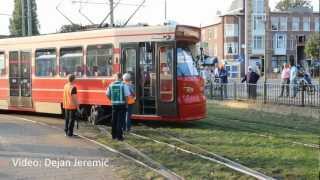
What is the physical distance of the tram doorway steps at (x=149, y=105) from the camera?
17.4 m

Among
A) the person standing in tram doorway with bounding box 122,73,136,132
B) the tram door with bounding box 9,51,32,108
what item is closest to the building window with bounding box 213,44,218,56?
the tram door with bounding box 9,51,32,108

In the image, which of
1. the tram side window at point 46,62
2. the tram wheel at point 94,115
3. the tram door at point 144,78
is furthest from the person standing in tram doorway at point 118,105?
the tram side window at point 46,62

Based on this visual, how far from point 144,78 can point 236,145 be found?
4.82 metres

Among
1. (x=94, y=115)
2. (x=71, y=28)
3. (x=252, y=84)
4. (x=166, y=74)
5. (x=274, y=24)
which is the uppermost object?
(x=274, y=24)

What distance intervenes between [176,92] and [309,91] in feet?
23.2

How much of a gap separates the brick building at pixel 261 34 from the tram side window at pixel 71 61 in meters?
72.8

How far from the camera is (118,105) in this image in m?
14.8

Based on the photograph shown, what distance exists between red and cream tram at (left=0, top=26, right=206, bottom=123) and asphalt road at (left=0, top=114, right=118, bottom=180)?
8.97 ft

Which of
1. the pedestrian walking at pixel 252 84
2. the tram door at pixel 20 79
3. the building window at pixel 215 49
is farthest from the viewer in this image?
the building window at pixel 215 49

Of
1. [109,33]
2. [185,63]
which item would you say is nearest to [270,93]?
[185,63]

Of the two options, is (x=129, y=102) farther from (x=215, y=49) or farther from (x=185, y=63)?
(x=215, y=49)

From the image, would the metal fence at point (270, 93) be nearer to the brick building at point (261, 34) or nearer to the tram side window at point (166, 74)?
the tram side window at point (166, 74)

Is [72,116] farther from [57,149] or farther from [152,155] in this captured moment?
[152,155]

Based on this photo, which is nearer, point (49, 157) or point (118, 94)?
point (49, 157)
